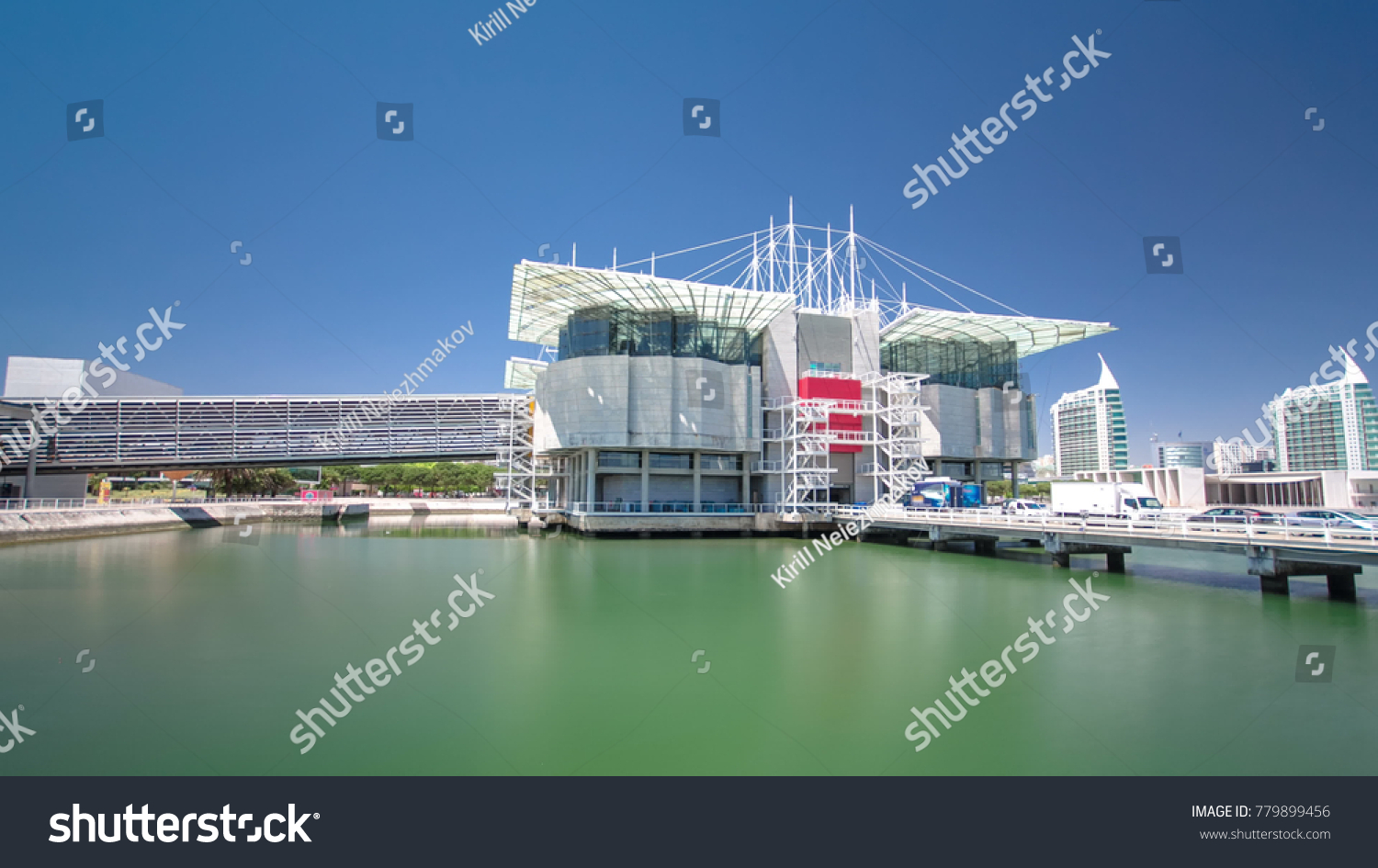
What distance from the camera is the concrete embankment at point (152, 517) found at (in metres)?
37.9

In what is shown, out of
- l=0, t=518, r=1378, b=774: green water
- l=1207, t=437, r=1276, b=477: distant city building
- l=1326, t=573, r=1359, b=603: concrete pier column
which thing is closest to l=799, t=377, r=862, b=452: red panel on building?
l=0, t=518, r=1378, b=774: green water

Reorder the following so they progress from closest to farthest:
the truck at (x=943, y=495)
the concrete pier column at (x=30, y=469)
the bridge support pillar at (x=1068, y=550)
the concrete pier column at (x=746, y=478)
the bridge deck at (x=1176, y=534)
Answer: the bridge deck at (x=1176, y=534), the bridge support pillar at (x=1068, y=550), the truck at (x=943, y=495), the concrete pier column at (x=746, y=478), the concrete pier column at (x=30, y=469)

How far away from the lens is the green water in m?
8.96

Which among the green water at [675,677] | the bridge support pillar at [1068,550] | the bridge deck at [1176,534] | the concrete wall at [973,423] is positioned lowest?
the green water at [675,677]

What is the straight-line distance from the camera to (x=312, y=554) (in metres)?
35.3

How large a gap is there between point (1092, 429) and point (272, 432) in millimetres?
177857

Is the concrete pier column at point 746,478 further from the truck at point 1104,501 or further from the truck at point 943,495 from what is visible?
the truck at point 1104,501

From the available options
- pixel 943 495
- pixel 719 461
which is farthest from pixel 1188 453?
pixel 719 461

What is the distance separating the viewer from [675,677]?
1270 centimetres

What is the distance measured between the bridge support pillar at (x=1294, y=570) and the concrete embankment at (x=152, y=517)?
185 ft

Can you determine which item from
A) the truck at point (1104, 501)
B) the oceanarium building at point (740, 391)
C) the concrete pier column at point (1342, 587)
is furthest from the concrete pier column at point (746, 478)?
the concrete pier column at point (1342, 587)

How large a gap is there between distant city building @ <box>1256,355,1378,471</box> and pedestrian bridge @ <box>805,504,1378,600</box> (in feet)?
345

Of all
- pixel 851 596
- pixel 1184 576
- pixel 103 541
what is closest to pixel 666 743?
pixel 851 596

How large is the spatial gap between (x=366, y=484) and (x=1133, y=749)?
108042mm
